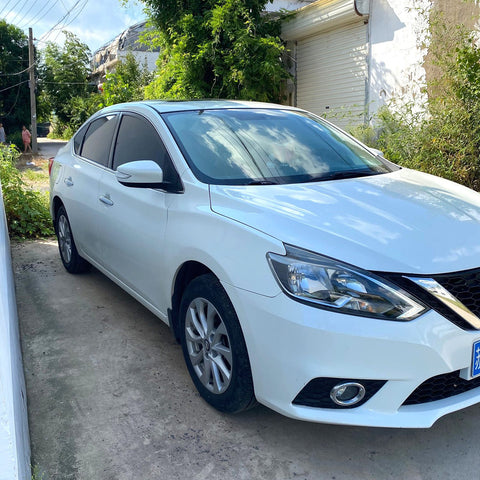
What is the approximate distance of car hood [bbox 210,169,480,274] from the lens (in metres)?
2.16

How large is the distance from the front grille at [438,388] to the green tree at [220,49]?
8776 millimetres

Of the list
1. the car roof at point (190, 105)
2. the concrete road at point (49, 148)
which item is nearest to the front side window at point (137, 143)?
the car roof at point (190, 105)

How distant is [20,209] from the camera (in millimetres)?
6848

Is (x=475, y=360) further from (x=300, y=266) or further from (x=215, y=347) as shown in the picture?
(x=215, y=347)

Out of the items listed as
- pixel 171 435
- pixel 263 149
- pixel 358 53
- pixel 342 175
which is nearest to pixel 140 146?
pixel 263 149

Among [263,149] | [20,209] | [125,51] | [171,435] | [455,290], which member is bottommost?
[171,435]

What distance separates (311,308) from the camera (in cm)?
210

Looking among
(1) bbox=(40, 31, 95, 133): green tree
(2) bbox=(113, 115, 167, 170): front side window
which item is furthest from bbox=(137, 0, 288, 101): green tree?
(1) bbox=(40, 31, 95, 133): green tree

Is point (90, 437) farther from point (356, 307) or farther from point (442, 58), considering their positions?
point (442, 58)

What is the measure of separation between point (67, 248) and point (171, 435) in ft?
9.81

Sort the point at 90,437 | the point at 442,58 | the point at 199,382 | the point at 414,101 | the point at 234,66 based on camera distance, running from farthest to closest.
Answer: the point at 234,66 → the point at 414,101 → the point at 442,58 → the point at 199,382 → the point at 90,437

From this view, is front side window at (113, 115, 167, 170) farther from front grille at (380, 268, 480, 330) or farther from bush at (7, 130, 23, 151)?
bush at (7, 130, 23, 151)

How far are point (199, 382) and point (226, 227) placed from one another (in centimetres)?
92

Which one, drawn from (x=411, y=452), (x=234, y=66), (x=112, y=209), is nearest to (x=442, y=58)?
(x=234, y=66)
